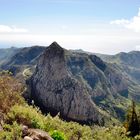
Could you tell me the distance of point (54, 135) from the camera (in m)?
37.2

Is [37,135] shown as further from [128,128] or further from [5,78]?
[128,128]

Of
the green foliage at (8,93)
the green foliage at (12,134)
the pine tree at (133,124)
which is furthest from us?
the pine tree at (133,124)

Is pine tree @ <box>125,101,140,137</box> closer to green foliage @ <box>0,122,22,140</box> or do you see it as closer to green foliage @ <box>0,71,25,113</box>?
green foliage @ <box>0,71,25,113</box>

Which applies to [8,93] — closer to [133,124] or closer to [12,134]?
[12,134]

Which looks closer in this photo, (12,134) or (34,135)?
(12,134)

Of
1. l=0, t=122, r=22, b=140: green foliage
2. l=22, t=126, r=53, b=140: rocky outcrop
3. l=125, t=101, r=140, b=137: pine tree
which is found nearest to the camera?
l=0, t=122, r=22, b=140: green foliage

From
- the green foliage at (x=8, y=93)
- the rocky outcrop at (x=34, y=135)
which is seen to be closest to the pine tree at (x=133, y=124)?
the green foliage at (x=8, y=93)

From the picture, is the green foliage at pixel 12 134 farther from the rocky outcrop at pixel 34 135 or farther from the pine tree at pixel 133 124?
the pine tree at pixel 133 124

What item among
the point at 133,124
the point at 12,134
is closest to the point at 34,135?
the point at 12,134

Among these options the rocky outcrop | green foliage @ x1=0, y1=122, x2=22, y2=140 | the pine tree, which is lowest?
the pine tree

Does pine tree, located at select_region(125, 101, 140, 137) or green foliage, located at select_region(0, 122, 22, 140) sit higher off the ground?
green foliage, located at select_region(0, 122, 22, 140)

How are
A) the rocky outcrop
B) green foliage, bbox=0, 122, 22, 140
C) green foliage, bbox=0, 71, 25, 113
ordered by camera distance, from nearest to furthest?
1. green foliage, bbox=0, 122, 22, 140
2. the rocky outcrop
3. green foliage, bbox=0, 71, 25, 113

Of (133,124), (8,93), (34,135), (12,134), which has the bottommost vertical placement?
(133,124)

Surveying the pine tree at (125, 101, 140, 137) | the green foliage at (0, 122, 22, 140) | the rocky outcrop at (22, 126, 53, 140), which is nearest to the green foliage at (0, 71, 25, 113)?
Answer: the rocky outcrop at (22, 126, 53, 140)
